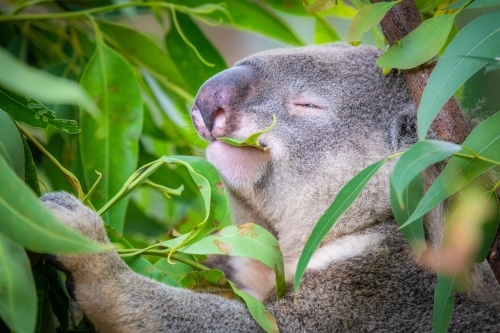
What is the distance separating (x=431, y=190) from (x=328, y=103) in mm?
837

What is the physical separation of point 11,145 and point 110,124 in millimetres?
1040

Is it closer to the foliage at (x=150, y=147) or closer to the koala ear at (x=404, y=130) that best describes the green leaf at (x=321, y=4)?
the foliage at (x=150, y=147)

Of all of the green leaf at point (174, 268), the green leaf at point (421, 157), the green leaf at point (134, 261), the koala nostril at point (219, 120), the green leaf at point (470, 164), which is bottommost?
the green leaf at point (174, 268)

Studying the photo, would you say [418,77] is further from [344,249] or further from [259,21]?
[259,21]

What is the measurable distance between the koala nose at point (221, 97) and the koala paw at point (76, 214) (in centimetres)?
57

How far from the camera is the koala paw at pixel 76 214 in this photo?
5.27 ft

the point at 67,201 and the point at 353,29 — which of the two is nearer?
the point at 67,201

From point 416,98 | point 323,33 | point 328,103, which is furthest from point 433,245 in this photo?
point 323,33

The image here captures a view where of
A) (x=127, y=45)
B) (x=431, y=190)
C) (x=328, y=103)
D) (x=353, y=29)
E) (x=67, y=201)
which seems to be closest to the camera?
(x=431, y=190)

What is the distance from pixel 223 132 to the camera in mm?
2080

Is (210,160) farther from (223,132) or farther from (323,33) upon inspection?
(323,33)

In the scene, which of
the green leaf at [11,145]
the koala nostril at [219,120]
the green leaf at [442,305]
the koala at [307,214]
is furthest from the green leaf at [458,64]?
the green leaf at [11,145]

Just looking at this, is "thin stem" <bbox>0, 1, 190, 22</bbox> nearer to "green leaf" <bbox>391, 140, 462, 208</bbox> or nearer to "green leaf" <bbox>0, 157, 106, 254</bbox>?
"green leaf" <bbox>0, 157, 106, 254</bbox>

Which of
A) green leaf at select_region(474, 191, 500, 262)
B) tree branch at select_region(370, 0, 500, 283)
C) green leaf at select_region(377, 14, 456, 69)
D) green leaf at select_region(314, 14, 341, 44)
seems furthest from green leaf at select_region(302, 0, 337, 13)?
green leaf at select_region(314, 14, 341, 44)
